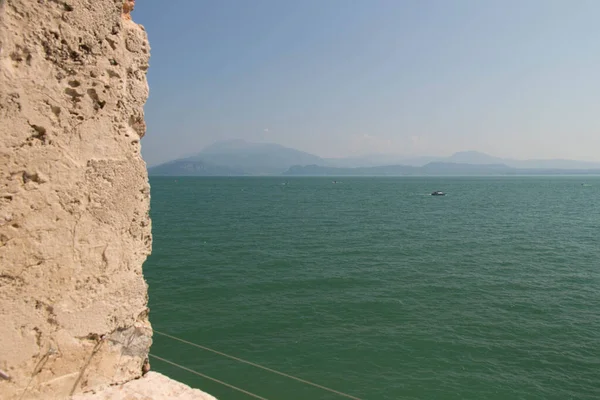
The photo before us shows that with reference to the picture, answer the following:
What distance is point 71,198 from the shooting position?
2654 millimetres

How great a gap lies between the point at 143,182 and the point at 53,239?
726 mm

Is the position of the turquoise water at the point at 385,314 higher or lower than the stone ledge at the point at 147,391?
lower

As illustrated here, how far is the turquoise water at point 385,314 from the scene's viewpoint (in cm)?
1105

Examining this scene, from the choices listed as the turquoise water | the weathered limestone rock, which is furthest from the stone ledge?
the turquoise water

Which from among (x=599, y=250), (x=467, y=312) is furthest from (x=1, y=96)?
(x=599, y=250)

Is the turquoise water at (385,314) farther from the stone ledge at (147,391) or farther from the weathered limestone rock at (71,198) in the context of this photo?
the weathered limestone rock at (71,198)

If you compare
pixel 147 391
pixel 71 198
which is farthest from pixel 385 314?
pixel 71 198

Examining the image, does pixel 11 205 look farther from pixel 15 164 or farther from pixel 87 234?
pixel 87 234

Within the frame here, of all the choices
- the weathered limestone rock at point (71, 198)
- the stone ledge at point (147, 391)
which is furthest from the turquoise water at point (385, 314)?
the weathered limestone rock at point (71, 198)

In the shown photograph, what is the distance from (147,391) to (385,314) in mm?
13412

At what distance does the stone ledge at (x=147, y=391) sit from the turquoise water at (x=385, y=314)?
7849 mm

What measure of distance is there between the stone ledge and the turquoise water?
785cm

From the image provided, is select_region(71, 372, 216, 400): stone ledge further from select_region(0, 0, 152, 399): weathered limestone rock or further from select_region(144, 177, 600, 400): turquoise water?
select_region(144, 177, 600, 400): turquoise water

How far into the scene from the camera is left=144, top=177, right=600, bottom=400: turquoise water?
36.2 feet
